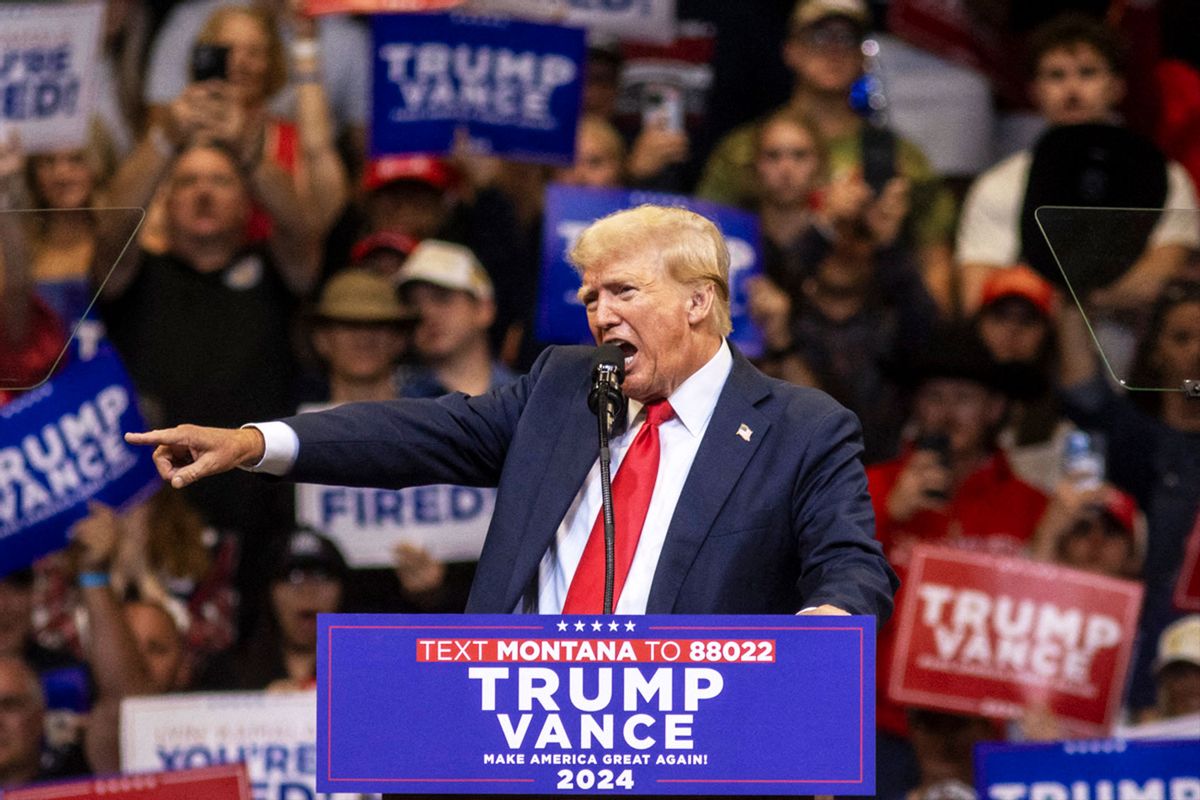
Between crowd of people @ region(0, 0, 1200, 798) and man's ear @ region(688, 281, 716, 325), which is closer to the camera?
man's ear @ region(688, 281, 716, 325)

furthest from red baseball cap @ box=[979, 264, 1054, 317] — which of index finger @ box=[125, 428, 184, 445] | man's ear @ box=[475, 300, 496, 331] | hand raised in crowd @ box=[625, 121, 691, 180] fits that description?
index finger @ box=[125, 428, 184, 445]

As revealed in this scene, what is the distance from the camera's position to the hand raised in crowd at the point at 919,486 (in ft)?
18.6

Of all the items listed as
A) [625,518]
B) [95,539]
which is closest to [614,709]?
[625,518]

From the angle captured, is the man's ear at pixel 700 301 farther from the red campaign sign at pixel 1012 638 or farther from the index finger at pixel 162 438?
the red campaign sign at pixel 1012 638

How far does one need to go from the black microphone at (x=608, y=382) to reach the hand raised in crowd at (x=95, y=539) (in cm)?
280

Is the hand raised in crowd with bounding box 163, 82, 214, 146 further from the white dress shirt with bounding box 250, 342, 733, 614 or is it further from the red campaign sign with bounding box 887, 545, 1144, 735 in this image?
the white dress shirt with bounding box 250, 342, 733, 614

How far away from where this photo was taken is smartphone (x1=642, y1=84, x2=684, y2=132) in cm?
662

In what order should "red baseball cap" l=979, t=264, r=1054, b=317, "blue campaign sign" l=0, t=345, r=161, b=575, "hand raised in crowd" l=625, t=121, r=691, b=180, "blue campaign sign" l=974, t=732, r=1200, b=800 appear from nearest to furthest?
"blue campaign sign" l=974, t=732, r=1200, b=800
"blue campaign sign" l=0, t=345, r=161, b=575
"red baseball cap" l=979, t=264, r=1054, b=317
"hand raised in crowd" l=625, t=121, r=691, b=180

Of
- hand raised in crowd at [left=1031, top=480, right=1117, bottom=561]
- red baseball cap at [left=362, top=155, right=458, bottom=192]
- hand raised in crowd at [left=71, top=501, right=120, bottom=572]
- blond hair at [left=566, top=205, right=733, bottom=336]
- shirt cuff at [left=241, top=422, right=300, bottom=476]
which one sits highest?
blond hair at [left=566, top=205, right=733, bottom=336]

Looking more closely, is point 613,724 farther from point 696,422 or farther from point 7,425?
point 7,425

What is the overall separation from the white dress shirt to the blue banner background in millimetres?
2047

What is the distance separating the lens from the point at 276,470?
3.14 metres

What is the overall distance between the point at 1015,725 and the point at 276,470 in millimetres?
3142

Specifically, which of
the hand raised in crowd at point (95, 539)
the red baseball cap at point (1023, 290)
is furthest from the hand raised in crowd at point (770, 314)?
the hand raised in crowd at point (95, 539)
